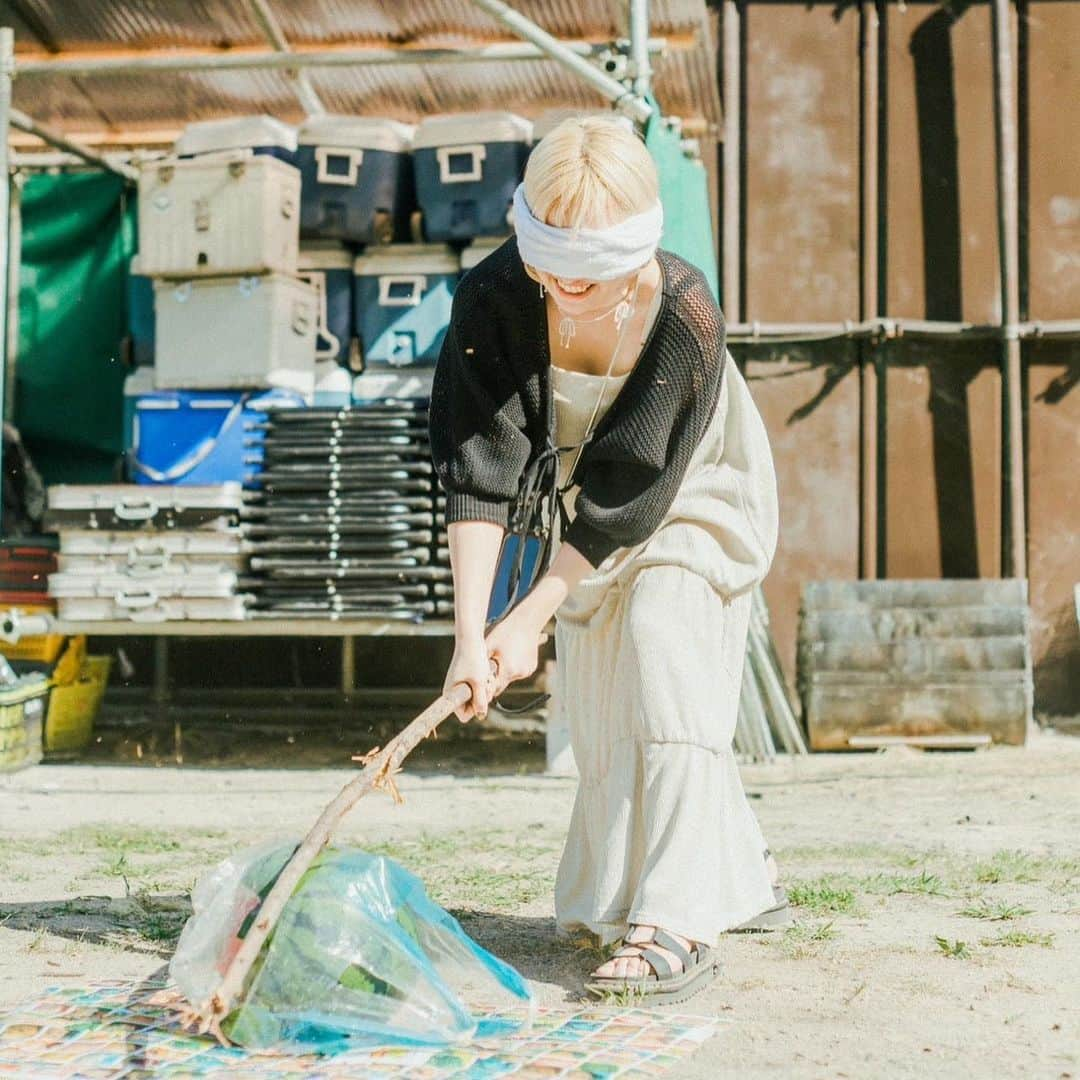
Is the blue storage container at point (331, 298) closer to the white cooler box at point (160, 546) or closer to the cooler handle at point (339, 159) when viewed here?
the cooler handle at point (339, 159)

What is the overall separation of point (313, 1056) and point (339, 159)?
15.8 ft

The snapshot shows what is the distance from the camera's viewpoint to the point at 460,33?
6.69 meters

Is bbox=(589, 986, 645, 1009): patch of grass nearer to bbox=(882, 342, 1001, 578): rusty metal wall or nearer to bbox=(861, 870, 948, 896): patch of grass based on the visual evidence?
bbox=(861, 870, 948, 896): patch of grass

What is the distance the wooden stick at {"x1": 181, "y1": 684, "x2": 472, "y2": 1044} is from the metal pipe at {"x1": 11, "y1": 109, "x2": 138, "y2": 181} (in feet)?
16.2

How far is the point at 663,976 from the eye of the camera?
2721mm

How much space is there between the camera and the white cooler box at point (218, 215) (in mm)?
6242

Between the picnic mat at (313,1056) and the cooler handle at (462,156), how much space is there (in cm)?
437

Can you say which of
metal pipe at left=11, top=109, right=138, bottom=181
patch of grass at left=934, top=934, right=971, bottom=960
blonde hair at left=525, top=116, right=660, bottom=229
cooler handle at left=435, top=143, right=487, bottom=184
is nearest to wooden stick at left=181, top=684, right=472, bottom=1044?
blonde hair at left=525, top=116, right=660, bottom=229

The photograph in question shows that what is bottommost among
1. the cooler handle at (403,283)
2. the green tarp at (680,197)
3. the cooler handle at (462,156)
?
the cooler handle at (403,283)

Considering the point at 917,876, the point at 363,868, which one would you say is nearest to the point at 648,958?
the point at 363,868

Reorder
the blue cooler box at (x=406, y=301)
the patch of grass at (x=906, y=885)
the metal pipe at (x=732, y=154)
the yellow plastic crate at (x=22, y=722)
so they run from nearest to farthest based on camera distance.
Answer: the patch of grass at (x=906, y=885) → the yellow plastic crate at (x=22, y=722) → the blue cooler box at (x=406, y=301) → the metal pipe at (x=732, y=154)

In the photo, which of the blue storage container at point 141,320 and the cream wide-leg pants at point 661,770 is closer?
the cream wide-leg pants at point 661,770

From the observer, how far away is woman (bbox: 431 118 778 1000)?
275cm

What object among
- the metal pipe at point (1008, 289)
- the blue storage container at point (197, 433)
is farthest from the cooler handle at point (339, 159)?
the metal pipe at point (1008, 289)
